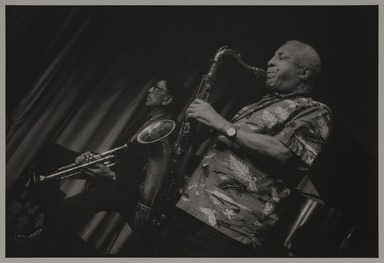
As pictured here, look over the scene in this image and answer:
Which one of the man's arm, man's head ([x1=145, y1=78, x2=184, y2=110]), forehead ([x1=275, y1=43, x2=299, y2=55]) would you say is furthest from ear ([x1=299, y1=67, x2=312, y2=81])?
man's head ([x1=145, y1=78, x2=184, y2=110])

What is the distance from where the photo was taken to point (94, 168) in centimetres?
185

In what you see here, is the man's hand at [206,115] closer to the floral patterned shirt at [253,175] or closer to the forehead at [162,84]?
the floral patterned shirt at [253,175]

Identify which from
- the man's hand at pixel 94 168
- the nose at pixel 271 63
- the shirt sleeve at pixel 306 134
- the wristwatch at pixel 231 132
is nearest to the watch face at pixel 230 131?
the wristwatch at pixel 231 132

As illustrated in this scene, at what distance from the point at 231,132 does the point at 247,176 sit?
0.62 ft

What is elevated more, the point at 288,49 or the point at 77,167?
the point at 288,49

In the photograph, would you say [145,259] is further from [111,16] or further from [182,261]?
[111,16]

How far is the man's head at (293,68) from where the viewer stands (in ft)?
5.96

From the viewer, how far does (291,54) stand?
188cm

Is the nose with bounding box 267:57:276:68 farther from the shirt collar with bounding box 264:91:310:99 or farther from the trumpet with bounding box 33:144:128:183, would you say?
the trumpet with bounding box 33:144:128:183

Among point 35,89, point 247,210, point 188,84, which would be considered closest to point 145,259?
point 247,210

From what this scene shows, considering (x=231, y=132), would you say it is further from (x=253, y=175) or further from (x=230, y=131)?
(x=253, y=175)

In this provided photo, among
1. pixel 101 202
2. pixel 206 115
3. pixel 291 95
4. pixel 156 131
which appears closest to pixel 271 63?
pixel 291 95

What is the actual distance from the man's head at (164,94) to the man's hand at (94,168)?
342mm

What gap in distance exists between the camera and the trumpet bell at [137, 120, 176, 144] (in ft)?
5.97
